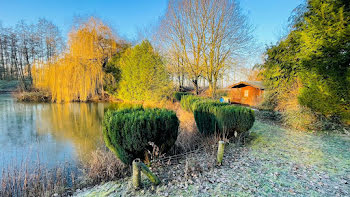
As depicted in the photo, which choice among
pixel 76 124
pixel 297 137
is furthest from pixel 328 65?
pixel 76 124

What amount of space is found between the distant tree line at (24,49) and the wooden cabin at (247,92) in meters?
23.2

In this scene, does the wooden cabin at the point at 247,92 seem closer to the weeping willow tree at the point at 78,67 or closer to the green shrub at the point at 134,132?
the green shrub at the point at 134,132

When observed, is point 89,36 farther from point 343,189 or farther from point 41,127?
point 343,189

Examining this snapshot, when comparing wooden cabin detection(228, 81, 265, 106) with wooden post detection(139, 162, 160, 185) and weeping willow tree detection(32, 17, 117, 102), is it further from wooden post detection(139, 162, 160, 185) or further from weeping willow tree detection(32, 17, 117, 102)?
weeping willow tree detection(32, 17, 117, 102)

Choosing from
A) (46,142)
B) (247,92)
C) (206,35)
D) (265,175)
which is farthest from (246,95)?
(46,142)

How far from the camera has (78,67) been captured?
12820mm

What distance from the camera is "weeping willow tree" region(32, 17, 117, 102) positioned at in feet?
41.4

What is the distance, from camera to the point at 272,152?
393 cm

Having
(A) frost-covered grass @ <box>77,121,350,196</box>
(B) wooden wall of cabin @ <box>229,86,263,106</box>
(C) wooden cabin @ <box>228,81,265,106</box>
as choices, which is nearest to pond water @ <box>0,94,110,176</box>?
(A) frost-covered grass @ <box>77,121,350,196</box>

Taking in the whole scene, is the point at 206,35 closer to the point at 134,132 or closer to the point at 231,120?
the point at 231,120

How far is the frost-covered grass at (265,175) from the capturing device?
2363 mm

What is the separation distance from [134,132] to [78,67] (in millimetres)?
12630

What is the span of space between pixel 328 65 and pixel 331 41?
83cm

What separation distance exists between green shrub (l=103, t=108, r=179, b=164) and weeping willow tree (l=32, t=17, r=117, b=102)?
1170cm
